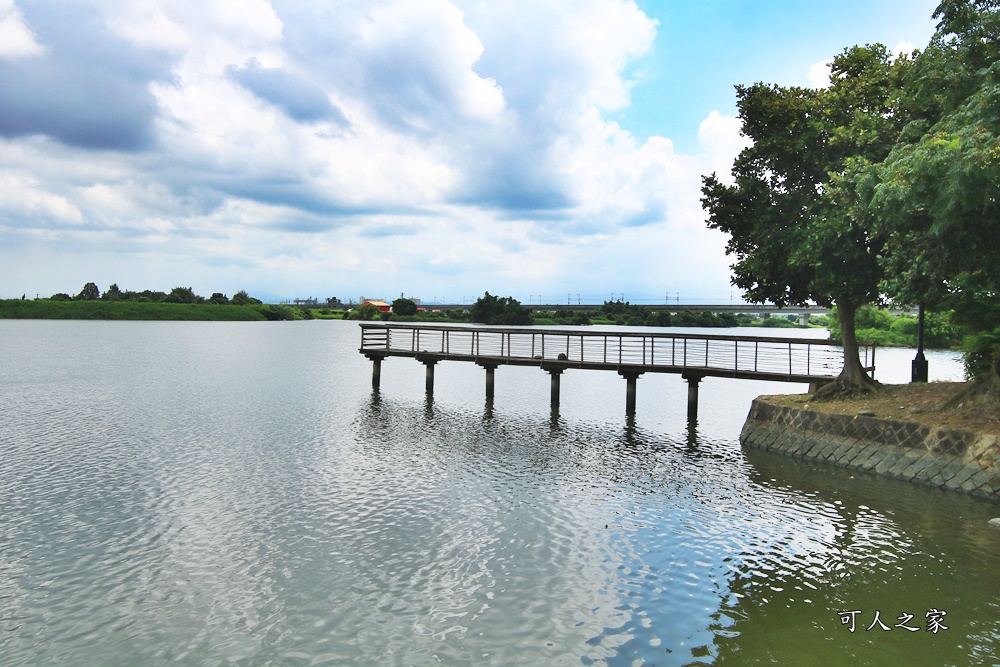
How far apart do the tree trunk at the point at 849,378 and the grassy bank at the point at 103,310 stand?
540 feet

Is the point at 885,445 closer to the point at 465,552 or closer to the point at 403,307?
the point at 465,552

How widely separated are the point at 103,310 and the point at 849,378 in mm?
169518

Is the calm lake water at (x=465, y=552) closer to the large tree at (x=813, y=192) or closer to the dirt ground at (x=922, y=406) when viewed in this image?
the dirt ground at (x=922, y=406)

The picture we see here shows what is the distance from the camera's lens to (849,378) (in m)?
25.9

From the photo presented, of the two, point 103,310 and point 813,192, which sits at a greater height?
point 813,192

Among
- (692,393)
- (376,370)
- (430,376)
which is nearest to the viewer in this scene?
(692,393)

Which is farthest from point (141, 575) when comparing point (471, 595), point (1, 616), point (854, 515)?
point (854, 515)

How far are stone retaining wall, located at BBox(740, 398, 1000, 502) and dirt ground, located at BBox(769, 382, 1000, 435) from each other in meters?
0.42

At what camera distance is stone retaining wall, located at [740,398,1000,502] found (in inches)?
719

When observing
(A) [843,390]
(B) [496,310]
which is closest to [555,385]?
(A) [843,390]

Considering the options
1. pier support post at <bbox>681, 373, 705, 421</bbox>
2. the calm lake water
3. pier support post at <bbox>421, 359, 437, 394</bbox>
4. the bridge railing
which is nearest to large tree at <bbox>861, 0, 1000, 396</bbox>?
the bridge railing

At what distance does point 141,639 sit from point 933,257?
2069cm

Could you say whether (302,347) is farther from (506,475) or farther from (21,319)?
(21,319)

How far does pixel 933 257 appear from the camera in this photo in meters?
18.2
